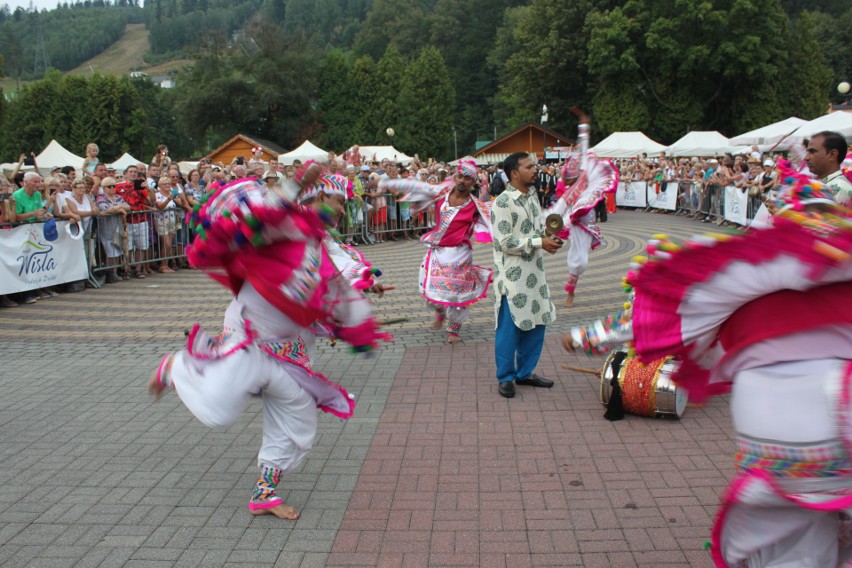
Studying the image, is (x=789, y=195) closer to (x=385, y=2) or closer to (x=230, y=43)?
(x=230, y=43)

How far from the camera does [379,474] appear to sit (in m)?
4.83

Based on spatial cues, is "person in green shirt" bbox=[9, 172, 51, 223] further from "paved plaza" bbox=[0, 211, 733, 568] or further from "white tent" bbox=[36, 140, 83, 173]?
"white tent" bbox=[36, 140, 83, 173]

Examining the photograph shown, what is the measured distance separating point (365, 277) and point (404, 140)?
6269cm

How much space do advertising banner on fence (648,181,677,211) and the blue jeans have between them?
67.6 ft

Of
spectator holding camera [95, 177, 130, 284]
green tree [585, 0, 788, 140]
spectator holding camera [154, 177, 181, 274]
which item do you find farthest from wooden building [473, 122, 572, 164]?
spectator holding camera [95, 177, 130, 284]

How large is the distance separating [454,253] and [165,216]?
7462 millimetres

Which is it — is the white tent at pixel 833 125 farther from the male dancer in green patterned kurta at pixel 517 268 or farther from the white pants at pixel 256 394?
the white pants at pixel 256 394

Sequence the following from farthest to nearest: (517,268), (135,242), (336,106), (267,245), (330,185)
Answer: (336,106) → (135,242) → (517,268) → (330,185) → (267,245)

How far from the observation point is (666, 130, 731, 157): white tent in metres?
28.6

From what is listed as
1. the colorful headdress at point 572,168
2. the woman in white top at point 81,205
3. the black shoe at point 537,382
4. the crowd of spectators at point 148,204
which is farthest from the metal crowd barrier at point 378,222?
the black shoe at point 537,382

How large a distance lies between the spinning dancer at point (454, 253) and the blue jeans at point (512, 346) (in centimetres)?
175

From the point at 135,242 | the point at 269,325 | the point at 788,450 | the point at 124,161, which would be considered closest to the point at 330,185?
the point at 269,325

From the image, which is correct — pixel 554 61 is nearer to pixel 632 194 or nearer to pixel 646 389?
pixel 632 194

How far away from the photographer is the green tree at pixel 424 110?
66000 millimetres
